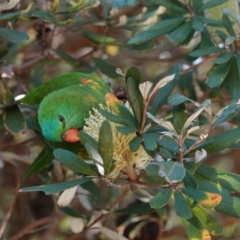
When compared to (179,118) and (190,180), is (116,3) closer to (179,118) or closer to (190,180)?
(179,118)

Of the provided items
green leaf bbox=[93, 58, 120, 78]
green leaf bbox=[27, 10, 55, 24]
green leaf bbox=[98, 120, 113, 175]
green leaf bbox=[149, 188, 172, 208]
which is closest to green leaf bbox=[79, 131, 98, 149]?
green leaf bbox=[98, 120, 113, 175]

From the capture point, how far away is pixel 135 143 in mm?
833

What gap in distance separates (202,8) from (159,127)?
45 centimetres

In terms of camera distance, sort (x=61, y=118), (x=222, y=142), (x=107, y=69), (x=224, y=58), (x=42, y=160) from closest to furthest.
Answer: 1. (x=222, y=142)
2. (x=224, y=58)
3. (x=61, y=118)
4. (x=42, y=160)
5. (x=107, y=69)

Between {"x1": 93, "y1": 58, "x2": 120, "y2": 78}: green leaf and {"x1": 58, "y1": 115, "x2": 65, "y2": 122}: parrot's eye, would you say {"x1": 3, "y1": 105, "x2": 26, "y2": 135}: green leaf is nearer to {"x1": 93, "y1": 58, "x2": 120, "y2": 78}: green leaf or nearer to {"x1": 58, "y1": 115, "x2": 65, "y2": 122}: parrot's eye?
{"x1": 58, "y1": 115, "x2": 65, "y2": 122}: parrot's eye

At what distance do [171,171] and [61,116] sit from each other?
57cm

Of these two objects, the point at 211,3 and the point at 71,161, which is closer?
the point at 71,161

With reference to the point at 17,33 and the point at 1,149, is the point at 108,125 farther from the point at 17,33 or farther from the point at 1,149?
the point at 1,149

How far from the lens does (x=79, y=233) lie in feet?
4.50

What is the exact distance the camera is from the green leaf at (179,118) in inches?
35.9

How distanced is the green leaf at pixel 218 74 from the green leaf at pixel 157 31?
15cm

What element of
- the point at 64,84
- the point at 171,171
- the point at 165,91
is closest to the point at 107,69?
the point at 64,84

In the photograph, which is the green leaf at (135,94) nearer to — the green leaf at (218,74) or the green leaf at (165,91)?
the green leaf at (165,91)

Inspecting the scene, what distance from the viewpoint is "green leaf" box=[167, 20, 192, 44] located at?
47.1 inches
